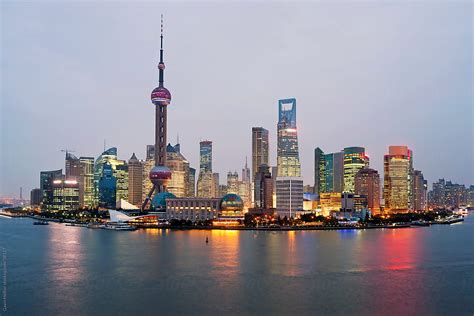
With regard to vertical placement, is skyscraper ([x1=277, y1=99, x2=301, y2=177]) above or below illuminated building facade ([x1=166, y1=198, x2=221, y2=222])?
above

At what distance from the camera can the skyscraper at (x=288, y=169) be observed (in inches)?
5942

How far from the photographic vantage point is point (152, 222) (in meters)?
129

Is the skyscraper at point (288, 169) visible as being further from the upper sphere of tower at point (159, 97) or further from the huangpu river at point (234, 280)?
the huangpu river at point (234, 280)

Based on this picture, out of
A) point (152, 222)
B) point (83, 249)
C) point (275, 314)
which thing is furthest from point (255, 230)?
point (275, 314)

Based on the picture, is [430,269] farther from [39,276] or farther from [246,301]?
[39,276]

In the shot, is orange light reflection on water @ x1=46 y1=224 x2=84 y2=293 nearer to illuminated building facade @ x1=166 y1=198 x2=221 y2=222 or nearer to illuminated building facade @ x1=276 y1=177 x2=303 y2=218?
illuminated building facade @ x1=166 y1=198 x2=221 y2=222

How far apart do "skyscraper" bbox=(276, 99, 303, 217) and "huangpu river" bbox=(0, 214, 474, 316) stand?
3111 inches

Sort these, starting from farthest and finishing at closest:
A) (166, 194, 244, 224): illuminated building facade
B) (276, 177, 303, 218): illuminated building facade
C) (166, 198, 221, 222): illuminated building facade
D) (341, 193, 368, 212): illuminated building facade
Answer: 1. (341, 193, 368, 212): illuminated building facade
2. (276, 177, 303, 218): illuminated building facade
3. (166, 198, 221, 222): illuminated building facade
4. (166, 194, 244, 224): illuminated building facade

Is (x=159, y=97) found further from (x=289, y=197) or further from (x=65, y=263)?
(x=65, y=263)

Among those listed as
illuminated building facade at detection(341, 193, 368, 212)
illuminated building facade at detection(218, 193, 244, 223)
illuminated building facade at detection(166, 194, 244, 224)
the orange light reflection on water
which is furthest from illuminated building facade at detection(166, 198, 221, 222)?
illuminated building facade at detection(341, 193, 368, 212)

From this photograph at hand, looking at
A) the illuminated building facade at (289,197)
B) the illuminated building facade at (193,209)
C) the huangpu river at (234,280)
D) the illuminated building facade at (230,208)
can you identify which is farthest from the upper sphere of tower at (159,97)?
the huangpu river at (234,280)

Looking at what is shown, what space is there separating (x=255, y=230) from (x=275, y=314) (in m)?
81.4

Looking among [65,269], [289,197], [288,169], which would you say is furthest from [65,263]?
[288,169]

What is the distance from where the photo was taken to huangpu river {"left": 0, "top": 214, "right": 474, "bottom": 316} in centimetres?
3588
